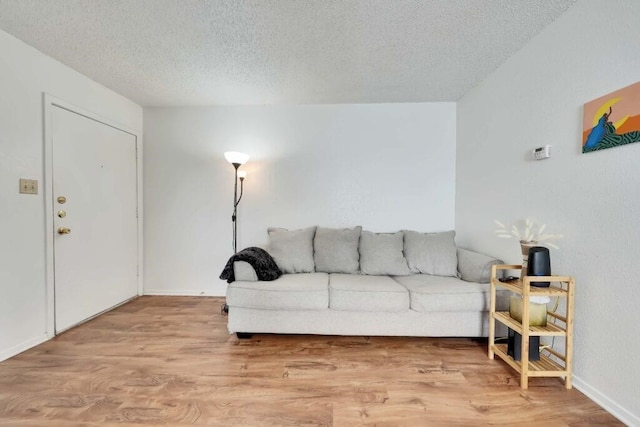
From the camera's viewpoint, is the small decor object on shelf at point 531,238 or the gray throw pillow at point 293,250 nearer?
the small decor object on shelf at point 531,238

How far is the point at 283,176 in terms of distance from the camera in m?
3.11

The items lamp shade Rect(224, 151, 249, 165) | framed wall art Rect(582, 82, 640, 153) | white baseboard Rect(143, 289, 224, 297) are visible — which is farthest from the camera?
white baseboard Rect(143, 289, 224, 297)

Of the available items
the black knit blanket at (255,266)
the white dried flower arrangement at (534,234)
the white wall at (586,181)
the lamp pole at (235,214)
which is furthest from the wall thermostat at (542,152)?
the lamp pole at (235,214)

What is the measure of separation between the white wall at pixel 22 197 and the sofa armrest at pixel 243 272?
5.02 ft

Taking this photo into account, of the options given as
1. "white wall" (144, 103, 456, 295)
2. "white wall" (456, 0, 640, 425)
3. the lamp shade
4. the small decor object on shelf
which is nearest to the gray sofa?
the small decor object on shelf

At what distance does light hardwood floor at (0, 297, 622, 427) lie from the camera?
135 centimetres

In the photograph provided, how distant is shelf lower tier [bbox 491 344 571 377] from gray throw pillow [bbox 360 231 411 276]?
96cm

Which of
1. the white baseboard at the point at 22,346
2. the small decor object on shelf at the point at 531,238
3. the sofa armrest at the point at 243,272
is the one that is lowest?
the white baseboard at the point at 22,346

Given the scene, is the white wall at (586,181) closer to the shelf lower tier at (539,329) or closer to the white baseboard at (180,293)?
the shelf lower tier at (539,329)

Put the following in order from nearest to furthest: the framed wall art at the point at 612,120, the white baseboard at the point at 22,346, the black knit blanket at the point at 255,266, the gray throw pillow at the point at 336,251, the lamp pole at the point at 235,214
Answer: the framed wall art at the point at 612,120
the white baseboard at the point at 22,346
the black knit blanket at the point at 255,266
the gray throw pillow at the point at 336,251
the lamp pole at the point at 235,214

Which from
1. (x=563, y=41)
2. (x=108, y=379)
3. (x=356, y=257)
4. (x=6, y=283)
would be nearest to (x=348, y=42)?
(x=563, y=41)

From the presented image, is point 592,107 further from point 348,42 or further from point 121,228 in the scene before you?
point 121,228

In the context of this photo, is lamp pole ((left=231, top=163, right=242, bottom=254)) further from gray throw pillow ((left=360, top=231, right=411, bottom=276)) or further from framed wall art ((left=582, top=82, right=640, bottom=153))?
framed wall art ((left=582, top=82, right=640, bottom=153))

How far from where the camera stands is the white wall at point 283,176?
3.05 m
